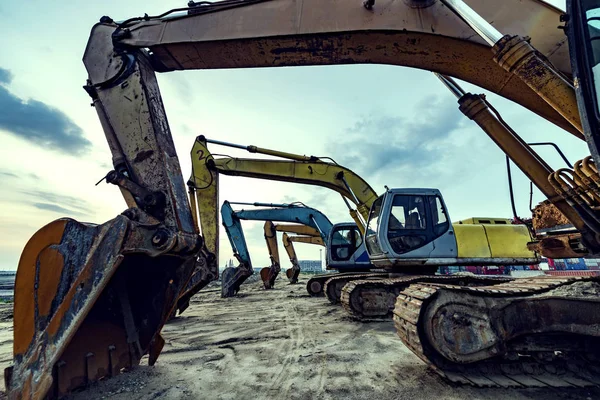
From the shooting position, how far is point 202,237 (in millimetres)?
2805

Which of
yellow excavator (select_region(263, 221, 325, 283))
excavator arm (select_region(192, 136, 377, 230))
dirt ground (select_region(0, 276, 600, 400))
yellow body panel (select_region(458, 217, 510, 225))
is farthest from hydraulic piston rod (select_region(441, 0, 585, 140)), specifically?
yellow excavator (select_region(263, 221, 325, 283))

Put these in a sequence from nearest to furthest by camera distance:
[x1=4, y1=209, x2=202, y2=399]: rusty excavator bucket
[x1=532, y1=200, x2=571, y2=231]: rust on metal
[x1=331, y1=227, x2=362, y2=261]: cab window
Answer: [x1=4, y1=209, x2=202, y2=399]: rusty excavator bucket, [x1=532, y1=200, x2=571, y2=231]: rust on metal, [x1=331, y1=227, x2=362, y2=261]: cab window

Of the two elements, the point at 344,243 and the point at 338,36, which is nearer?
the point at 338,36

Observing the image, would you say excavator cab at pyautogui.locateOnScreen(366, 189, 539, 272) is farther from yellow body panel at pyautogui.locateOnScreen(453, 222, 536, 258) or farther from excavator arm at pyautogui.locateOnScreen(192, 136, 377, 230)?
excavator arm at pyautogui.locateOnScreen(192, 136, 377, 230)

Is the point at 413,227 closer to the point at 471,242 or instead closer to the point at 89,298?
the point at 471,242

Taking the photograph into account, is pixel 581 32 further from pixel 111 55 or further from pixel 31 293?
pixel 31 293

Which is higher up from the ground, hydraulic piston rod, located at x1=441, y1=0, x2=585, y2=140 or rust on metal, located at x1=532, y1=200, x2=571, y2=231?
hydraulic piston rod, located at x1=441, y1=0, x2=585, y2=140

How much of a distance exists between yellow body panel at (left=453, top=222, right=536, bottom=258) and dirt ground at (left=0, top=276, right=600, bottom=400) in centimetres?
222

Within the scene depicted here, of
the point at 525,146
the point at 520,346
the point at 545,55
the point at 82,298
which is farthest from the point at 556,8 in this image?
the point at 82,298

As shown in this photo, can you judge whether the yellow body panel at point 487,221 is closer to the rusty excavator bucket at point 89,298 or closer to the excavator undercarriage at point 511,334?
the excavator undercarriage at point 511,334

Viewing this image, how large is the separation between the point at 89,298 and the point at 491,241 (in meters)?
6.32

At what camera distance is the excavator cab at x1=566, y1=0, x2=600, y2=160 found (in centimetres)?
214

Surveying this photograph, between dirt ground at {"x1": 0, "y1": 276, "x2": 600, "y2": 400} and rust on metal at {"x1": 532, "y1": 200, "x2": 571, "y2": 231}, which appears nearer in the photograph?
dirt ground at {"x1": 0, "y1": 276, "x2": 600, "y2": 400}

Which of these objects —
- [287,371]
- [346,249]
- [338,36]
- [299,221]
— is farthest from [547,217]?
[299,221]
